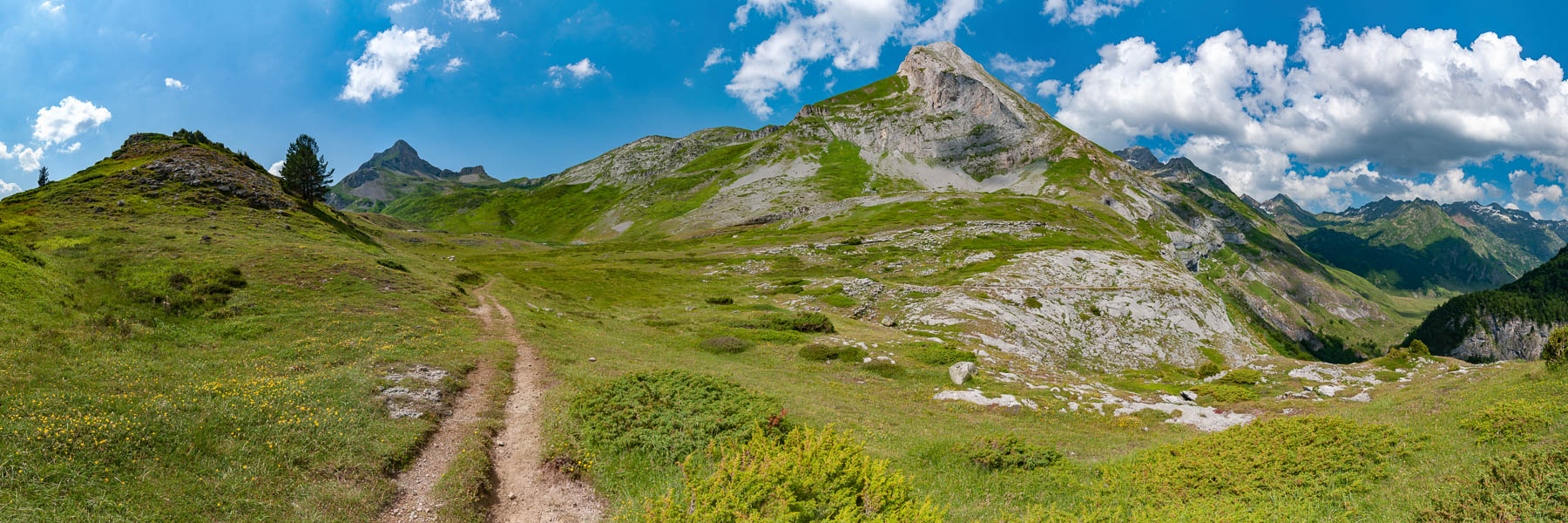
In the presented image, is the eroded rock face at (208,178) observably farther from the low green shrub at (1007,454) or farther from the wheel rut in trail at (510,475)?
the low green shrub at (1007,454)

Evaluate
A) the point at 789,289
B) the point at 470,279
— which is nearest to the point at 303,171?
the point at 470,279

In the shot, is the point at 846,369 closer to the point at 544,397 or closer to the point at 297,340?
the point at 544,397

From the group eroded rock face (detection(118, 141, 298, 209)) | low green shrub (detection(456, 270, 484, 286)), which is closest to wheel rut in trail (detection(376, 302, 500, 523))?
low green shrub (detection(456, 270, 484, 286))

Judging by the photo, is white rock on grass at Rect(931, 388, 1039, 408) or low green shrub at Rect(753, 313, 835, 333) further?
low green shrub at Rect(753, 313, 835, 333)

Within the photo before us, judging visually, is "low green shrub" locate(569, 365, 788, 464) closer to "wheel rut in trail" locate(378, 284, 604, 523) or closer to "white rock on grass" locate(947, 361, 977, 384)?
"wheel rut in trail" locate(378, 284, 604, 523)

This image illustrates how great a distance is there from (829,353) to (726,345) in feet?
22.9

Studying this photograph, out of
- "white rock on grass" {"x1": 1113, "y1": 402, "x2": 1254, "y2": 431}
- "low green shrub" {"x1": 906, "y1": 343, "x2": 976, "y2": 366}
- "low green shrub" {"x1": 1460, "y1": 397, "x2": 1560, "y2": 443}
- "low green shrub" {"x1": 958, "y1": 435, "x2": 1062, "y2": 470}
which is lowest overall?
"white rock on grass" {"x1": 1113, "y1": 402, "x2": 1254, "y2": 431}

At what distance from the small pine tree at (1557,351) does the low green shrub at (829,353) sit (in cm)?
2551

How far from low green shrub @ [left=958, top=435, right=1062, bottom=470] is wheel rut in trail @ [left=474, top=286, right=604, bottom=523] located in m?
9.96

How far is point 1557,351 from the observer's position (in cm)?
1822

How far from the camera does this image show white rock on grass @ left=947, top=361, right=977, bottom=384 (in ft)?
92.0

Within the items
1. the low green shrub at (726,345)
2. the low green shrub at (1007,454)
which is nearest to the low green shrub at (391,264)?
the low green shrub at (726,345)

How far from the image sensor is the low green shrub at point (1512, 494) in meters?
7.91

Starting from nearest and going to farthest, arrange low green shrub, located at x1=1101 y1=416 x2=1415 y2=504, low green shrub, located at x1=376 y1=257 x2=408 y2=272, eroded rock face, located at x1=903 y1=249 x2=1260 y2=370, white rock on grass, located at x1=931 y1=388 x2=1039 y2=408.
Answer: low green shrub, located at x1=1101 y1=416 x2=1415 y2=504 → white rock on grass, located at x1=931 y1=388 x2=1039 y2=408 → low green shrub, located at x1=376 y1=257 x2=408 y2=272 → eroded rock face, located at x1=903 y1=249 x2=1260 y2=370
